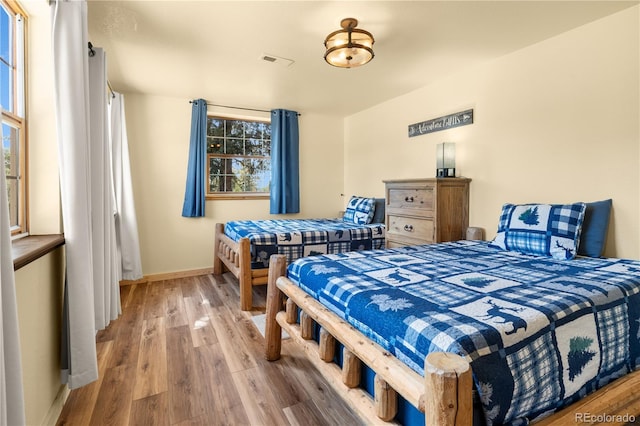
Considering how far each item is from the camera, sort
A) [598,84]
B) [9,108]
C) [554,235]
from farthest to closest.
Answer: [598,84] → [554,235] → [9,108]

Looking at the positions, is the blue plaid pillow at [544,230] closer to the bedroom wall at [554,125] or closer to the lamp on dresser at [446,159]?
the bedroom wall at [554,125]

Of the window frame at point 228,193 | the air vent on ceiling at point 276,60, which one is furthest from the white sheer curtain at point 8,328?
the window frame at point 228,193

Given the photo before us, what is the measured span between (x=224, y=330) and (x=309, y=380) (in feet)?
3.17

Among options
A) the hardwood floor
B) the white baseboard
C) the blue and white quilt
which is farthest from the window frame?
the white baseboard

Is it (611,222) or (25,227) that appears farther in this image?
(611,222)

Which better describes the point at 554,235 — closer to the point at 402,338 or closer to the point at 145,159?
the point at 402,338

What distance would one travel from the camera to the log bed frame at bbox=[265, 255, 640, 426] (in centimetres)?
82

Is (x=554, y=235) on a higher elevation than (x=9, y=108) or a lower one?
lower

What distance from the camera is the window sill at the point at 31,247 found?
1.16 meters

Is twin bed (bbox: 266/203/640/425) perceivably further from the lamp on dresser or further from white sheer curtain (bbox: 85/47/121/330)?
the lamp on dresser

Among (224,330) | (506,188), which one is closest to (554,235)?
(506,188)

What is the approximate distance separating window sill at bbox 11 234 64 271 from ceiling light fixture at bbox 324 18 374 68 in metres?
1.99

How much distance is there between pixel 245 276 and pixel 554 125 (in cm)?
285

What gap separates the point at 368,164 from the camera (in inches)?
180
